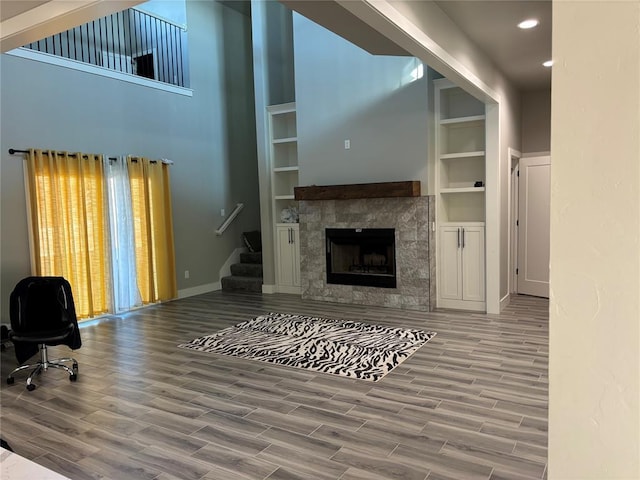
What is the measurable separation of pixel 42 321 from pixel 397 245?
4079mm

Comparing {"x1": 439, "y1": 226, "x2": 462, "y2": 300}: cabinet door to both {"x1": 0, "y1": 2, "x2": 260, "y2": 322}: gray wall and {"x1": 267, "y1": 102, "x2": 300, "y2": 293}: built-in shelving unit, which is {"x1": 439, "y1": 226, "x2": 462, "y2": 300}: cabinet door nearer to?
{"x1": 267, "y1": 102, "x2": 300, "y2": 293}: built-in shelving unit

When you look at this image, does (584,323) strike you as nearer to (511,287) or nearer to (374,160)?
(374,160)

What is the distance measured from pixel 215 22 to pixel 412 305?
5.96m

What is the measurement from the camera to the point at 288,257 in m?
7.44

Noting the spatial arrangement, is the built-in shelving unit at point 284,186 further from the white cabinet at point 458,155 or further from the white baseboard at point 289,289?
the white cabinet at point 458,155

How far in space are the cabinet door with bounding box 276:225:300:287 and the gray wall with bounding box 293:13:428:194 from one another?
933 mm

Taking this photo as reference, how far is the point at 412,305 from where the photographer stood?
605 cm

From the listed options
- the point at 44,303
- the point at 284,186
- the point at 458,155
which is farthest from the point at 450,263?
the point at 44,303

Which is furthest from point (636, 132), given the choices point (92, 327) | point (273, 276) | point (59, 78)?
point (273, 276)

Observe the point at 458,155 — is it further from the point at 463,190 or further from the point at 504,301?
the point at 504,301

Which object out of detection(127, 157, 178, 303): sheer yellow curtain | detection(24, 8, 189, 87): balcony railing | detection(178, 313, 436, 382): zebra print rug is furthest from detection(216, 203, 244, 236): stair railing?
detection(178, 313, 436, 382): zebra print rug

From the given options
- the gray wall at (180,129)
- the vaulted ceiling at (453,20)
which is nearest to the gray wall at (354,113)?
the vaulted ceiling at (453,20)

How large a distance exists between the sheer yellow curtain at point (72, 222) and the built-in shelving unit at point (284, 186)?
257cm

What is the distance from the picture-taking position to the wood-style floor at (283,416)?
2.54 m
